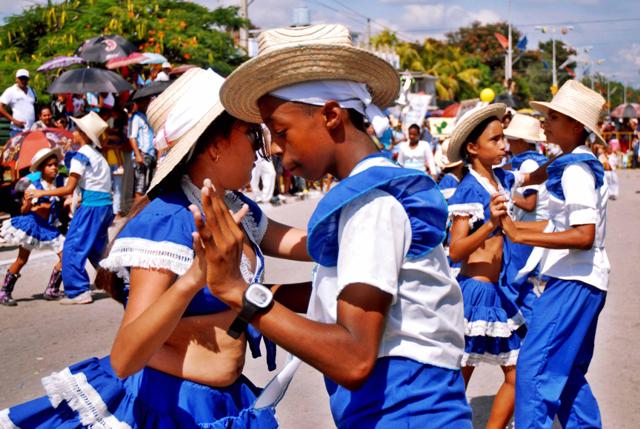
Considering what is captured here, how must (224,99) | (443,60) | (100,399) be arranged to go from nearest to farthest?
1. (224,99)
2. (100,399)
3. (443,60)

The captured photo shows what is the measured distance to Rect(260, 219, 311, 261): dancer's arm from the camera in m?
3.21

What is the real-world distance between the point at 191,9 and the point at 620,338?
697 inches

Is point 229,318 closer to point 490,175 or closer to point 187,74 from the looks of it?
point 187,74

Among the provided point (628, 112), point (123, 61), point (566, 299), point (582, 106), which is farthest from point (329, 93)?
point (628, 112)

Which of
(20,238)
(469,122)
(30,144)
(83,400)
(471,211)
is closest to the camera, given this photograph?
(83,400)

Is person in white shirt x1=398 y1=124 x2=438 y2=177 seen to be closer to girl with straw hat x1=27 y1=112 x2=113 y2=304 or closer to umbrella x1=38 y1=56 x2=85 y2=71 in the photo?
umbrella x1=38 y1=56 x2=85 y2=71

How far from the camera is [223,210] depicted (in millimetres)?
2096

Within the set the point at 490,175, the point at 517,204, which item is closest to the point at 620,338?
the point at 517,204

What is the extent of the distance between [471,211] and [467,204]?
0.06m

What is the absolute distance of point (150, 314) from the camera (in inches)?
92.2

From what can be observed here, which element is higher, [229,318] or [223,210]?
[223,210]

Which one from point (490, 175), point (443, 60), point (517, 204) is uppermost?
point (490, 175)

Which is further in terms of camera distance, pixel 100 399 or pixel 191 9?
pixel 191 9

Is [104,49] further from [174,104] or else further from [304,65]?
[304,65]
